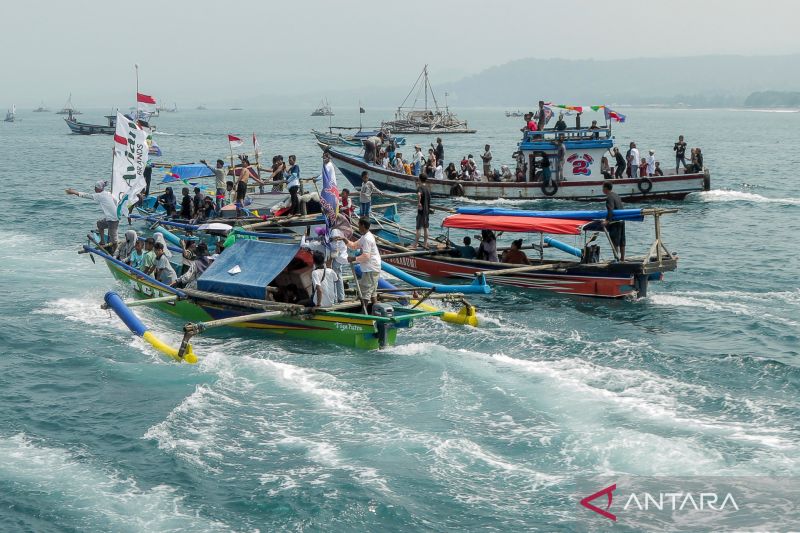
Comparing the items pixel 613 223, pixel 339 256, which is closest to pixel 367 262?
pixel 339 256

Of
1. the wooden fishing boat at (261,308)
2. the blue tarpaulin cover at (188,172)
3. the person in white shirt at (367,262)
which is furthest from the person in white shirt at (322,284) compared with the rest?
the blue tarpaulin cover at (188,172)

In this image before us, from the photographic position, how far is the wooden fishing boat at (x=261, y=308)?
61.6 feet

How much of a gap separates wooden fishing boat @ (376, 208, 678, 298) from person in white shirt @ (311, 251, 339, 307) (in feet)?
18.1

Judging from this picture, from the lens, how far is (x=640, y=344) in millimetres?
20031

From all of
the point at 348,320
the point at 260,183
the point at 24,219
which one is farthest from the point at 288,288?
the point at 24,219

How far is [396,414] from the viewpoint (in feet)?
51.3

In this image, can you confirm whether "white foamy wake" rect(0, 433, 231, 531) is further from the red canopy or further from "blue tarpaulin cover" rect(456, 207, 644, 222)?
"blue tarpaulin cover" rect(456, 207, 644, 222)

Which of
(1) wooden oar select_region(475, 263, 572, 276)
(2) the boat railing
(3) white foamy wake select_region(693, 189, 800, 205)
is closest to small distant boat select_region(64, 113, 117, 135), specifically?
(2) the boat railing

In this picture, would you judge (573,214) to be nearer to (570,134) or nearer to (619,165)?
(570,134)

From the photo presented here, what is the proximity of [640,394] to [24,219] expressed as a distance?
33.0 m

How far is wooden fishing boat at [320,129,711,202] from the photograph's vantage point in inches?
1634

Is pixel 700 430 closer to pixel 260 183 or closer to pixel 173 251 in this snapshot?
pixel 173 251

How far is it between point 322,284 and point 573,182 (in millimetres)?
24766

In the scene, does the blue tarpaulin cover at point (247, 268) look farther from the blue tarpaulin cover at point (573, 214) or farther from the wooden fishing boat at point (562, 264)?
the blue tarpaulin cover at point (573, 214)
